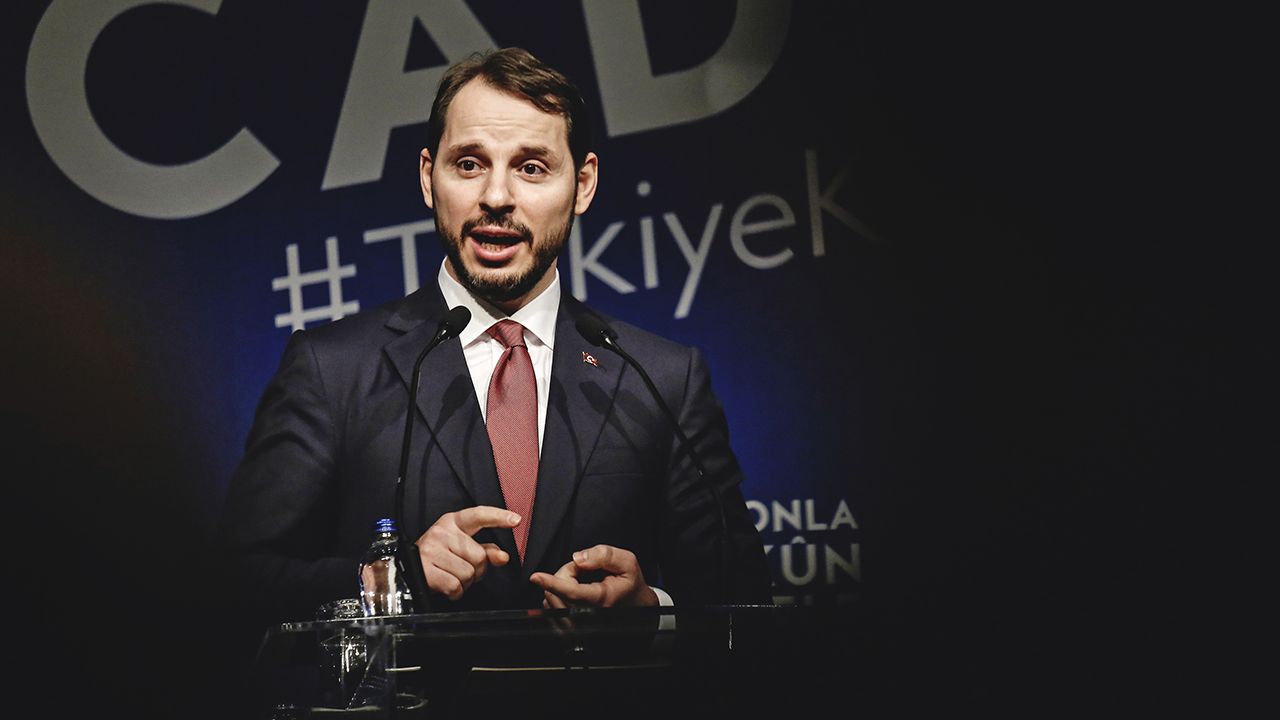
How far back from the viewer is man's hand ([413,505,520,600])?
1.59 meters

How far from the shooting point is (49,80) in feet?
10.9

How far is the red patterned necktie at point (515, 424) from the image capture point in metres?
2.18

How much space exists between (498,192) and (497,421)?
1.50ft

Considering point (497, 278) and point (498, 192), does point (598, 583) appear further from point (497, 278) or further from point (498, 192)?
point (498, 192)

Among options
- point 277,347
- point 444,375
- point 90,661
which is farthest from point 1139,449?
point 90,661

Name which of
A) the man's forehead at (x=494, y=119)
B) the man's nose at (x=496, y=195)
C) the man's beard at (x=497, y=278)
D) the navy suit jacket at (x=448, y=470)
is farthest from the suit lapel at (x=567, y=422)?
the man's forehead at (x=494, y=119)

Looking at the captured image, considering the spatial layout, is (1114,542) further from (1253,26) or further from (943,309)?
(1253,26)

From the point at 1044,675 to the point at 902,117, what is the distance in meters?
1.96

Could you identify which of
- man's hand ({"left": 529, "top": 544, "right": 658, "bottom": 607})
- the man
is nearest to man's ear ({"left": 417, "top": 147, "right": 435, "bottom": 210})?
the man

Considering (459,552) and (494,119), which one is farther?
(494,119)

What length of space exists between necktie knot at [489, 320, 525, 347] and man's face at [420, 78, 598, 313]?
2.4 inches

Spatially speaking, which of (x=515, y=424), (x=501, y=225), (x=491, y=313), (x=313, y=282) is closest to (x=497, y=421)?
(x=515, y=424)

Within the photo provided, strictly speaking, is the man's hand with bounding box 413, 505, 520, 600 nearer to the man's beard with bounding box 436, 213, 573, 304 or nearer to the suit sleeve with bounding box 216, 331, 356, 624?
the suit sleeve with bounding box 216, 331, 356, 624

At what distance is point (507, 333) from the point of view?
231 centimetres
